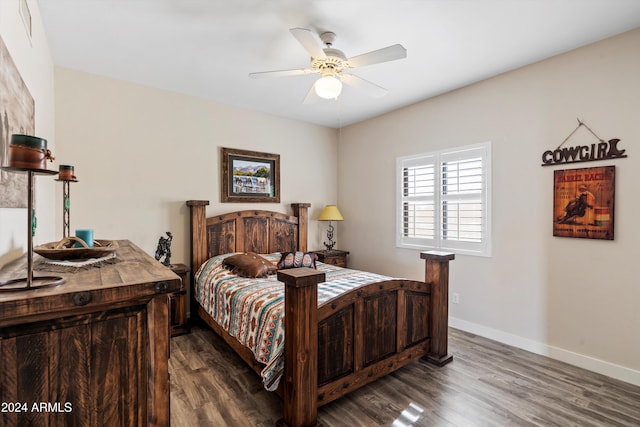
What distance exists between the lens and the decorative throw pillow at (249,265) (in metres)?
3.18

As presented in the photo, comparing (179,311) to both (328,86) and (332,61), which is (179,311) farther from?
(332,61)

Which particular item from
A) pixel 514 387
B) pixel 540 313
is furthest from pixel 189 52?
pixel 540 313

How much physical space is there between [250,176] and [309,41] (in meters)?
2.50

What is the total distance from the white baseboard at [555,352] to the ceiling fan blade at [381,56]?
2.95 metres

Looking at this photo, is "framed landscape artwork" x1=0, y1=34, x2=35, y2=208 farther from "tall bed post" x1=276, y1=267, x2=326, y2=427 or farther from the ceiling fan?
the ceiling fan

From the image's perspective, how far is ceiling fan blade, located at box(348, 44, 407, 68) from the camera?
6.82 ft

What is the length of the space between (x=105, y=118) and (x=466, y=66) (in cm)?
378

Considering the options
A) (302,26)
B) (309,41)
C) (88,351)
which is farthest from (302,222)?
(88,351)

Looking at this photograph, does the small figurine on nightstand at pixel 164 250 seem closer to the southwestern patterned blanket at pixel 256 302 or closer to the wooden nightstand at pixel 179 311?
the wooden nightstand at pixel 179 311

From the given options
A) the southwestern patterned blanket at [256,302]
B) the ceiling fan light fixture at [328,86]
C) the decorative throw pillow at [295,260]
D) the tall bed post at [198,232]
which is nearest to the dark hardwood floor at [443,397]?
the southwestern patterned blanket at [256,302]

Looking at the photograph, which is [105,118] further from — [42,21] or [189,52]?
[189,52]

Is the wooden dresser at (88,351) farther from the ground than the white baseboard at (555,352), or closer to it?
farther from the ground

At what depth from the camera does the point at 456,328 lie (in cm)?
365

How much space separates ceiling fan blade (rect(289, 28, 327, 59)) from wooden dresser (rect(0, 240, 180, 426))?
1653 mm
